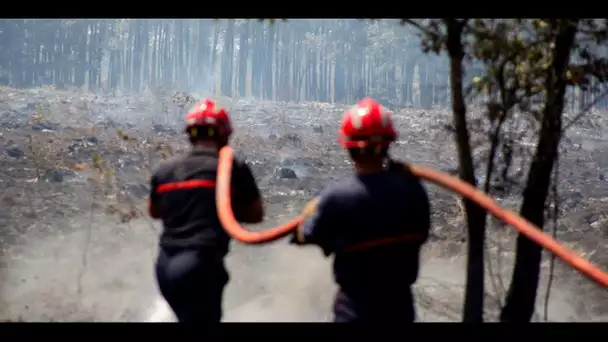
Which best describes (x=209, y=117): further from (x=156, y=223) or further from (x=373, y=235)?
(x=156, y=223)

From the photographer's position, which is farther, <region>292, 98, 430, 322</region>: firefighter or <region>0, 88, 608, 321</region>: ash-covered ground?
<region>0, 88, 608, 321</region>: ash-covered ground

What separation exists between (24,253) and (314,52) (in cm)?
298

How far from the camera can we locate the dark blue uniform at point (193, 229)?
3211mm

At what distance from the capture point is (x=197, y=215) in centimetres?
320

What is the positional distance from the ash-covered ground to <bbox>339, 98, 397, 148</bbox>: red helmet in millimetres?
2048

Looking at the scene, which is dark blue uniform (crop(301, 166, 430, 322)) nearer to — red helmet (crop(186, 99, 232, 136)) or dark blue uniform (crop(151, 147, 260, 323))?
dark blue uniform (crop(151, 147, 260, 323))

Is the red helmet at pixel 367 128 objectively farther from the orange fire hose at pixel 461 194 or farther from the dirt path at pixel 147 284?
the dirt path at pixel 147 284

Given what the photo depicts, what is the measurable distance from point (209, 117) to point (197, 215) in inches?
21.0

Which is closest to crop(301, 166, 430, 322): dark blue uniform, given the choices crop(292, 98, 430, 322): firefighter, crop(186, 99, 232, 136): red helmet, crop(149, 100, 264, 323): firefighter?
crop(292, 98, 430, 322): firefighter

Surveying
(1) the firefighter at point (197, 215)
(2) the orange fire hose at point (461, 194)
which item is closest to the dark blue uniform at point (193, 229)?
(1) the firefighter at point (197, 215)

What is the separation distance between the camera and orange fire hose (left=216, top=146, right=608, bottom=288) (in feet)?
9.04

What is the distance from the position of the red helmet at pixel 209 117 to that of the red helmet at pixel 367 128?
818 mm

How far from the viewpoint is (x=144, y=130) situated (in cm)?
508

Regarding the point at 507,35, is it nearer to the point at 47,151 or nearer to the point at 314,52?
the point at 314,52
